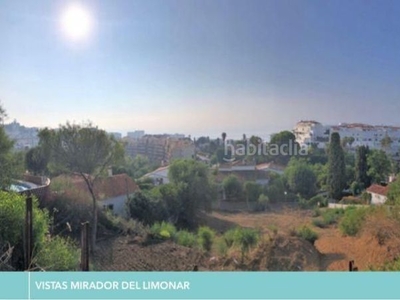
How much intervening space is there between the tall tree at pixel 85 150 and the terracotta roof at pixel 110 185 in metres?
0.06

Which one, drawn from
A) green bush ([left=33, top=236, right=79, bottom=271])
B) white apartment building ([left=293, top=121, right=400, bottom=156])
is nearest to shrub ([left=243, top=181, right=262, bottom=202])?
white apartment building ([left=293, top=121, right=400, bottom=156])

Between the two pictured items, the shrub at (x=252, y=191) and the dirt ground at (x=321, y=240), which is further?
the shrub at (x=252, y=191)

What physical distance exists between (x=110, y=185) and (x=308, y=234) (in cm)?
201

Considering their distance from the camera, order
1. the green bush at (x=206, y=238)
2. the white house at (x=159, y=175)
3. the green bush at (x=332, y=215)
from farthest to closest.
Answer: the green bush at (x=206, y=238), the white house at (x=159, y=175), the green bush at (x=332, y=215)

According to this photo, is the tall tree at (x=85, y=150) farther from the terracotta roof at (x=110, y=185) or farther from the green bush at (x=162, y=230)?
the green bush at (x=162, y=230)

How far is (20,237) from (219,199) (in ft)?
6.11

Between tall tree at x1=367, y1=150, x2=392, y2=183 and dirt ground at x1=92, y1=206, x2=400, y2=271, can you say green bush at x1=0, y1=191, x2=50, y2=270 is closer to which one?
dirt ground at x1=92, y1=206, x2=400, y2=271

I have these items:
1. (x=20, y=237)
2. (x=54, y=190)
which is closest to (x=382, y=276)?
(x=20, y=237)

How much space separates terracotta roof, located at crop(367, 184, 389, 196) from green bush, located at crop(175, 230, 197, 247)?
1694 mm

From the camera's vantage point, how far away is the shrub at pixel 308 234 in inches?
134

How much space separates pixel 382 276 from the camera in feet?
7.75

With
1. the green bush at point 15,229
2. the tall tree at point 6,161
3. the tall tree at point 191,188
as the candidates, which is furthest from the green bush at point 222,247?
the tall tree at point 6,161

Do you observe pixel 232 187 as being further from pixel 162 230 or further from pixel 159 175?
pixel 162 230

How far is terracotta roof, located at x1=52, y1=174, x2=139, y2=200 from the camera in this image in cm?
380
